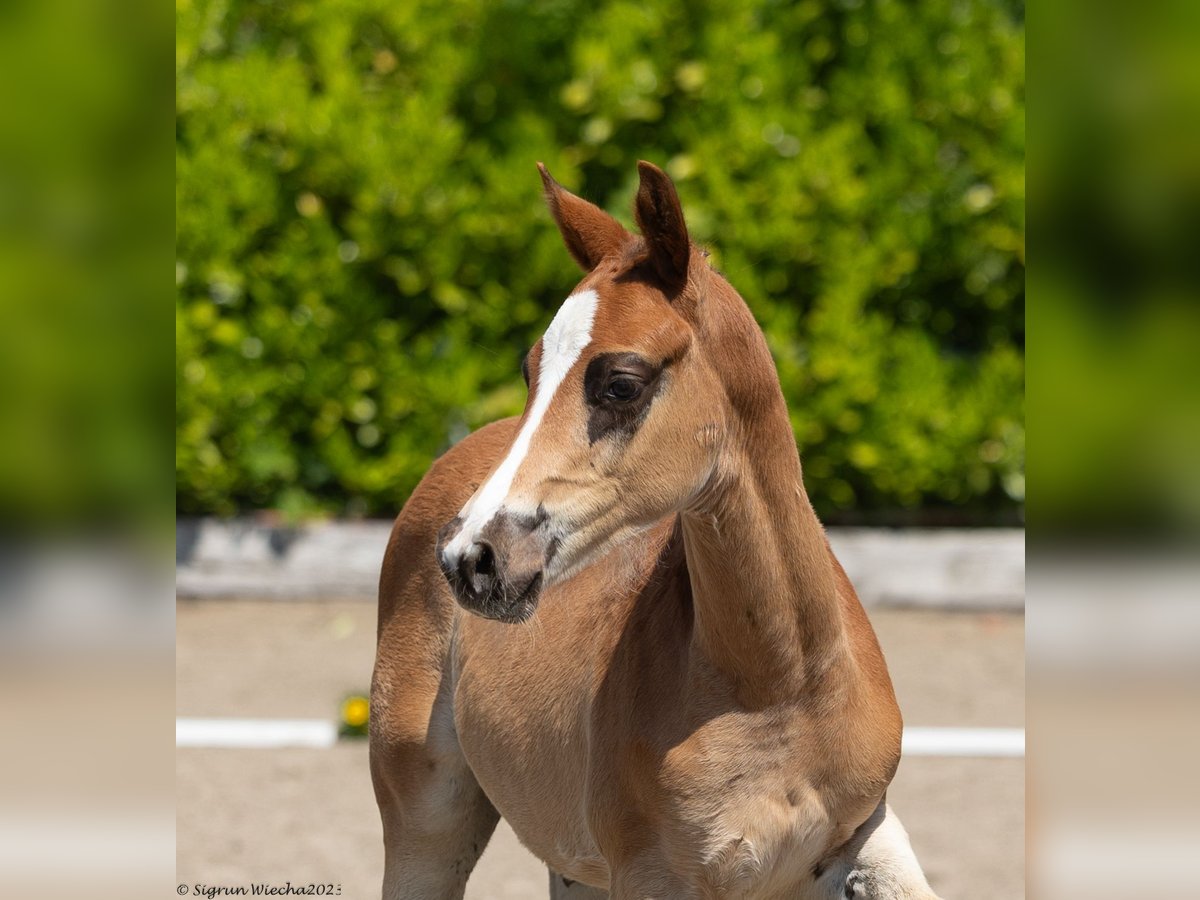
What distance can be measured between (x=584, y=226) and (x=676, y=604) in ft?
2.38

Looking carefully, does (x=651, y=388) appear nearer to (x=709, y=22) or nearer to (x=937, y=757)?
(x=937, y=757)

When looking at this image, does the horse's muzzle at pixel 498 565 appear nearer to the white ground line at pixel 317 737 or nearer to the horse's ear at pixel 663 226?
the horse's ear at pixel 663 226

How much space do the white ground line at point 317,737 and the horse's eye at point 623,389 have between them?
3.60 metres

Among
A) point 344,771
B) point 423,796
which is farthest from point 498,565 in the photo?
point 344,771


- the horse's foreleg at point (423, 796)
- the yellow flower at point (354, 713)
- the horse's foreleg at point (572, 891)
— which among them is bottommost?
the yellow flower at point (354, 713)

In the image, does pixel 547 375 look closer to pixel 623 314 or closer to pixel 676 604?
pixel 623 314

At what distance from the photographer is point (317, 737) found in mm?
5797

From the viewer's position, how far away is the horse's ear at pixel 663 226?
238 centimetres

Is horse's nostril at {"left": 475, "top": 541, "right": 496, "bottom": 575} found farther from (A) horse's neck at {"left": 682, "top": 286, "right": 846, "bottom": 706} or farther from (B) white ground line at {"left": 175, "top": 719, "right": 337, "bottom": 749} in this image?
(B) white ground line at {"left": 175, "top": 719, "right": 337, "bottom": 749}

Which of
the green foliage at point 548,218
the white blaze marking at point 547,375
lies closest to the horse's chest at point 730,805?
the white blaze marking at point 547,375

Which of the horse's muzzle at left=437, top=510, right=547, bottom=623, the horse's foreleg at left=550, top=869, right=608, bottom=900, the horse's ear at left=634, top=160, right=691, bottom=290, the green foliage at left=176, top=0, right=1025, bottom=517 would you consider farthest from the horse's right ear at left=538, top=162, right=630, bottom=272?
the green foliage at left=176, top=0, right=1025, bottom=517

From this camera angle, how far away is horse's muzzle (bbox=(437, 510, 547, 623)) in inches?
85.9

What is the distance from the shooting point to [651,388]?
236cm
